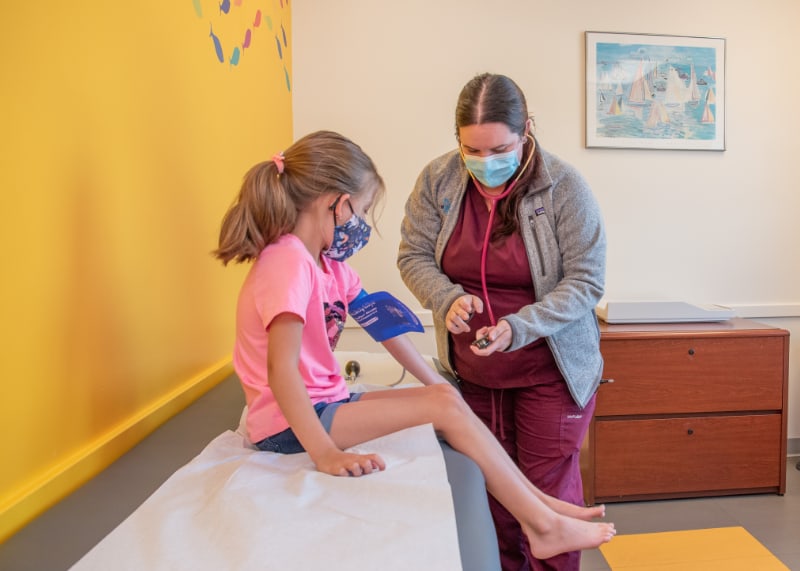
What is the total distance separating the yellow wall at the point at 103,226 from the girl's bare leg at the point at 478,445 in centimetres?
45

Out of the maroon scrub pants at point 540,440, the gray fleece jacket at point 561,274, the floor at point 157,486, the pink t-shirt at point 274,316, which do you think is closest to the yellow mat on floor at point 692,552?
the floor at point 157,486

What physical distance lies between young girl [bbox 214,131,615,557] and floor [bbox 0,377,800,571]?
0.63 ft

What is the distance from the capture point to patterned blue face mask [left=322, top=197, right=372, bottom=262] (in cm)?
135

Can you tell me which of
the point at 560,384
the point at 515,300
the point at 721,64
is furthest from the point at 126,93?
the point at 721,64

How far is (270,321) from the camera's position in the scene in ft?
3.79

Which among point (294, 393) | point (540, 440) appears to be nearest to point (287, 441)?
point (294, 393)

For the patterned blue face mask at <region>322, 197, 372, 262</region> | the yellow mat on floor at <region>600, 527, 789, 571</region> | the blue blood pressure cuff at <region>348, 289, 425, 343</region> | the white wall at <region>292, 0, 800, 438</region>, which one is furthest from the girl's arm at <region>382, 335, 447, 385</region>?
the white wall at <region>292, 0, 800, 438</region>

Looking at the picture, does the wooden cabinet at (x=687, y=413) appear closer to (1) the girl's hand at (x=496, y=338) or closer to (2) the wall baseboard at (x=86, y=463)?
(1) the girl's hand at (x=496, y=338)

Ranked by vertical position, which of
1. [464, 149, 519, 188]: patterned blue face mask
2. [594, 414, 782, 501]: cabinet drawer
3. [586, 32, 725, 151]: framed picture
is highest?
[586, 32, 725, 151]: framed picture

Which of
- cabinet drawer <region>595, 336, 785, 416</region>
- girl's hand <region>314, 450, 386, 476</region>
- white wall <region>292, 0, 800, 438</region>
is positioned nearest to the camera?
girl's hand <region>314, 450, 386, 476</region>

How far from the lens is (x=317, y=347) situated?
4.34ft

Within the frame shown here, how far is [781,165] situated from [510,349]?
2.19m

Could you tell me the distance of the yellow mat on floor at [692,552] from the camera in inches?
81.1

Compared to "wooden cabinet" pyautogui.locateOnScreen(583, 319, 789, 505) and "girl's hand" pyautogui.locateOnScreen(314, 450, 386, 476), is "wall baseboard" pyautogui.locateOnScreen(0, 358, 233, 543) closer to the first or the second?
"girl's hand" pyautogui.locateOnScreen(314, 450, 386, 476)
